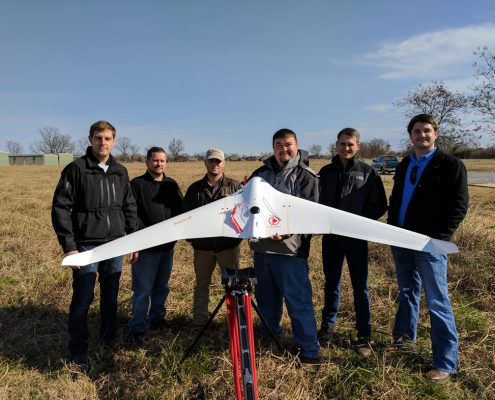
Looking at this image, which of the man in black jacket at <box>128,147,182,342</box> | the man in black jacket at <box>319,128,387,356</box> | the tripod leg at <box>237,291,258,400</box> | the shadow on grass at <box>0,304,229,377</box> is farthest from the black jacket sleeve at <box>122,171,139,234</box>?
the man in black jacket at <box>319,128,387,356</box>

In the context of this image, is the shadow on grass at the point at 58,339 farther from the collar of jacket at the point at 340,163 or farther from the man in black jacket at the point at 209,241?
the collar of jacket at the point at 340,163

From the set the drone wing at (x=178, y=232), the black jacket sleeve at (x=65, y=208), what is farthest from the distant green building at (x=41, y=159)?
the drone wing at (x=178, y=232)

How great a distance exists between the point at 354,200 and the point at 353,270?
86 centimetres

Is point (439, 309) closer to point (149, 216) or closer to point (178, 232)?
point (178, 232)

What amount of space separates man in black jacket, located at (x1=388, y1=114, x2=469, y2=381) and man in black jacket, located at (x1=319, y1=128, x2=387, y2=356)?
43 centimetres

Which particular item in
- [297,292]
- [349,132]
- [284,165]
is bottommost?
[297,292]

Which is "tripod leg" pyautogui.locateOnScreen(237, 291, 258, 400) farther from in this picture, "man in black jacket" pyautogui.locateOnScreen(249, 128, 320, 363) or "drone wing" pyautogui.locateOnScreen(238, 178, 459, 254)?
"man in black jacket" pyautogui.locateOnScreen(249, 128, 320, 363)

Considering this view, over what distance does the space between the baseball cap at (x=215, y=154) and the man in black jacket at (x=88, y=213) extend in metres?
1.07

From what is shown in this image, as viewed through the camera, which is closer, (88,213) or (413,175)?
(413,175)

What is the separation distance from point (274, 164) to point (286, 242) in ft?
3.05

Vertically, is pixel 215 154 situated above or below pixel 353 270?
above

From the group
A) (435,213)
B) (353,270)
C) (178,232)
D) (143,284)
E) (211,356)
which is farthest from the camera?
(143,284)

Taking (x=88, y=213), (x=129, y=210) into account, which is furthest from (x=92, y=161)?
(x=129, y=210)

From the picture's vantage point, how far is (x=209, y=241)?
15.2 feet
